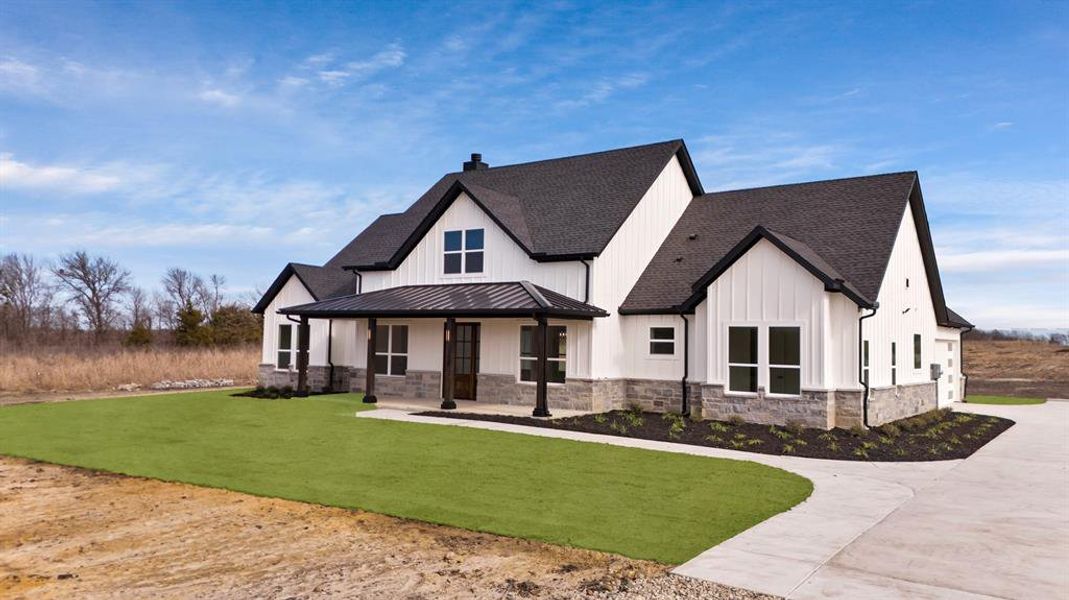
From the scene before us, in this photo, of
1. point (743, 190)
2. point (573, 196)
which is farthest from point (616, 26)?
point (743, 190)

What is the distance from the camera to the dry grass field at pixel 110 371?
25.7 meters

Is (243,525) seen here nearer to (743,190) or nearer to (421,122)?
(421,122)

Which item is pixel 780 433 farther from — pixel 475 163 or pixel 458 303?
pixel 475 163

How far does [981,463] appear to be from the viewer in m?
12.6

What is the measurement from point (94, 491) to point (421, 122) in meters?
13.9

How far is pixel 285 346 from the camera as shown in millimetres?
24859

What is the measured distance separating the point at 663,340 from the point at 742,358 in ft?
8.20

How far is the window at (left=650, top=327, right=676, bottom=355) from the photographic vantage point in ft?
62.1

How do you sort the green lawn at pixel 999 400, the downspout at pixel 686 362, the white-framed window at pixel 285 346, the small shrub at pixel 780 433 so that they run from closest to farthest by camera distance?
the small shrub at pixel 780 433 → the downspout at pixel 686 362 → the white-framed window at pixel 285 346 → the green lawn at pixel 999 400

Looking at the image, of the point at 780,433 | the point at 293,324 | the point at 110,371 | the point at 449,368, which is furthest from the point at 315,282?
the point at 780,433

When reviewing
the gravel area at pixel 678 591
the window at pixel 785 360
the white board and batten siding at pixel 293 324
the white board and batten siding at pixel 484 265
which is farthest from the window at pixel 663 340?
the gravel area at pixel 678 591

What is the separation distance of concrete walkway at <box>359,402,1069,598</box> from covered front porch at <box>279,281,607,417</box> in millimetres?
6478

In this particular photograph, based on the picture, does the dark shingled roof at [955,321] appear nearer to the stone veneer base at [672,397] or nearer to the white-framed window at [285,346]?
the stone veneer base at [672,397]

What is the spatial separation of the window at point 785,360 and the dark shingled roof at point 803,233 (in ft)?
5.63
